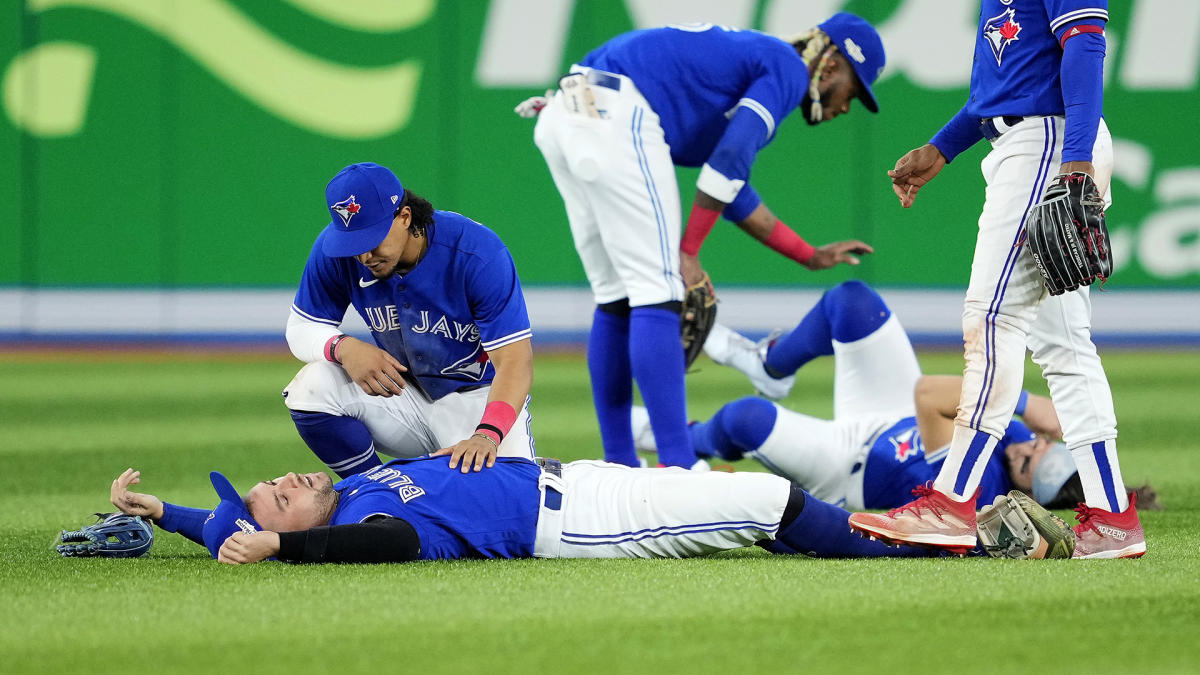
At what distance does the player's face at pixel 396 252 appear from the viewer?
3584 millimetres

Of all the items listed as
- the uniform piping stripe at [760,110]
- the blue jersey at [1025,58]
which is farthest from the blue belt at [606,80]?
the blue jersey at [1025,58]

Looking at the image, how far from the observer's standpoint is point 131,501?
344 cm

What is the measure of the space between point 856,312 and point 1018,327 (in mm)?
1506

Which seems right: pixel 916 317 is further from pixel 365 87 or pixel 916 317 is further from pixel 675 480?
pixel 675 480

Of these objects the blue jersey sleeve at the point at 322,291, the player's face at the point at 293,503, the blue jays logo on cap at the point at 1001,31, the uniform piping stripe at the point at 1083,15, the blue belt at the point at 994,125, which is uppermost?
the uniform piping stripe at the point at 1083,15

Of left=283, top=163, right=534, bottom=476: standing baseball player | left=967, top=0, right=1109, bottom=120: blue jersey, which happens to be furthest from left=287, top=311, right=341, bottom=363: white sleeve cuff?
left=967, top=0, right=1109, bottom=120: blue jersey

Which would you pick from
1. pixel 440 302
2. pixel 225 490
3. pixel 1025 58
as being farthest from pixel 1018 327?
pixel 225 490

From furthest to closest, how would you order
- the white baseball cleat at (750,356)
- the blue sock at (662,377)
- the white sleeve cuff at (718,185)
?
the white baseball cleat at (750,356)
the white sleeve cuff at (718,185)
the blue sock at (662,377)

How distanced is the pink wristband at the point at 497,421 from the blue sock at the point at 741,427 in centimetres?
131

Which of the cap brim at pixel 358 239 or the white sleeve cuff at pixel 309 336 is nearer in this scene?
the cap brim at pixel 358 239

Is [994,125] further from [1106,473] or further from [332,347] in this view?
[332,347]

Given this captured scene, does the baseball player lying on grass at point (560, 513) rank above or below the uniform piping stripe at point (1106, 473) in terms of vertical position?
below

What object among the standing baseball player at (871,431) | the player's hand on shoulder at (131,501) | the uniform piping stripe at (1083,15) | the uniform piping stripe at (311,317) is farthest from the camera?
the standing baseball player at (871,431)

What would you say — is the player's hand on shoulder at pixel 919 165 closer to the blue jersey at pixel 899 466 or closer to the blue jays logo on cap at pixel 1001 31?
the blue jays logo on cap at pixel 1001 31
